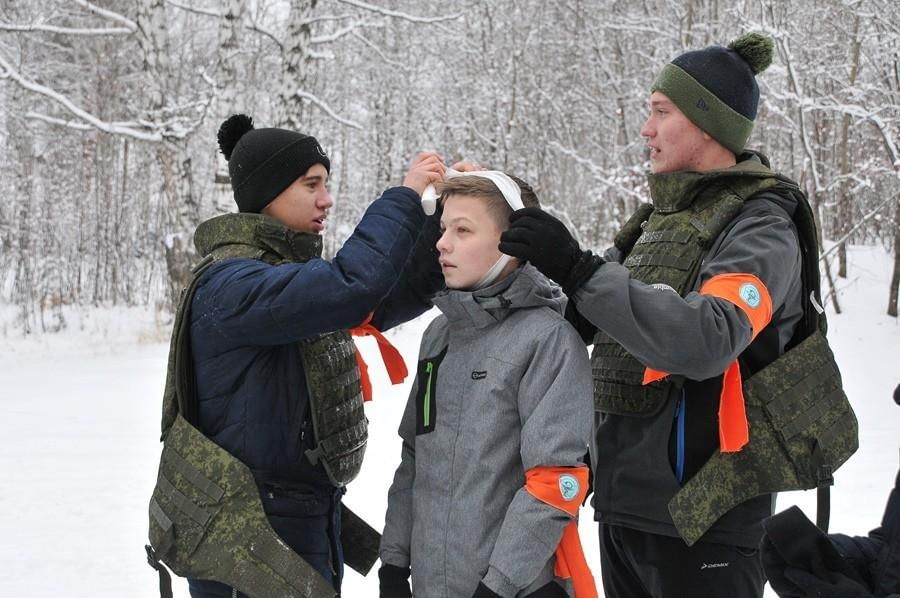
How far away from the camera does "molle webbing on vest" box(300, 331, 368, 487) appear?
2248 millimetres

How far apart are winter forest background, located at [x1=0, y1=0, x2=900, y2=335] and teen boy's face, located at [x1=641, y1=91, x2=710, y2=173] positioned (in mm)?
7082

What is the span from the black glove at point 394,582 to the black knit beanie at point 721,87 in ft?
4.74

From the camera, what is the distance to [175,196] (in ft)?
36.2

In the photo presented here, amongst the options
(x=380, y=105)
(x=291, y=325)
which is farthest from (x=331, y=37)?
(x=380, y=105)

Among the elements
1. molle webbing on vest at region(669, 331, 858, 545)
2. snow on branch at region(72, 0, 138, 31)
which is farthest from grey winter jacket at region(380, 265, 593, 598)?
snow on branch at region(72, 0, 138, 31)

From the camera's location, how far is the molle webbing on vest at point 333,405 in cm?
225

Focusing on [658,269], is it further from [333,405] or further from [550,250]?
[333,405]

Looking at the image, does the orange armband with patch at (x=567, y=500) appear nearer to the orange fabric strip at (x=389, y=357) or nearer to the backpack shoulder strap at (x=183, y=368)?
the orange fabric strip at (x=389, y=357)

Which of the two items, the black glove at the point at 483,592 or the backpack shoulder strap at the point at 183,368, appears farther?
the backpack shoulder strap at the point at 183,368

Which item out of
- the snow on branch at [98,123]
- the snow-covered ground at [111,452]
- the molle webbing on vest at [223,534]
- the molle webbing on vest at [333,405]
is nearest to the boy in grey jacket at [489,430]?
the molle webbing on vest at [333,405]

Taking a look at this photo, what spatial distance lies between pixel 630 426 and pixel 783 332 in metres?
0.47

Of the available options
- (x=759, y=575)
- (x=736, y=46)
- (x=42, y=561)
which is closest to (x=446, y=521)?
(x=759, y=575)

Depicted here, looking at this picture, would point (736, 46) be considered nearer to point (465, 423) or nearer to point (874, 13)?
point (465, 423)

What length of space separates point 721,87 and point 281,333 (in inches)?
54.0
